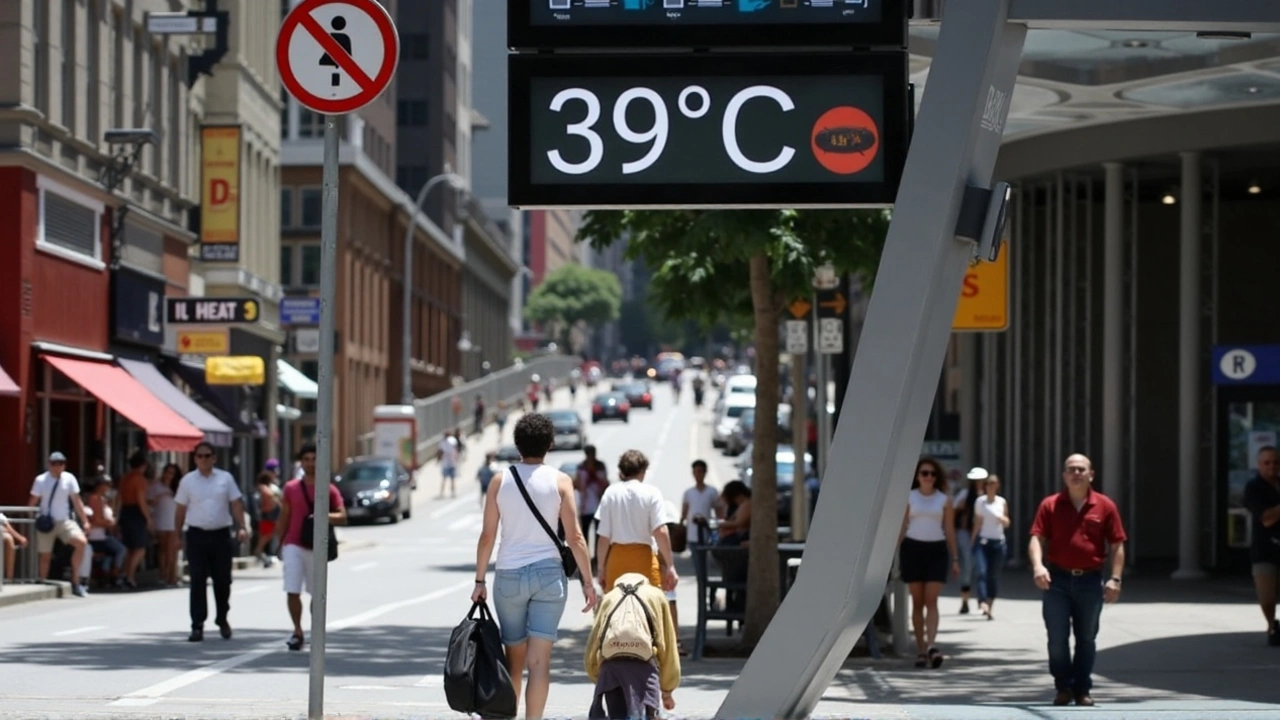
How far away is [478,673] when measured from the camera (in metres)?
9.64

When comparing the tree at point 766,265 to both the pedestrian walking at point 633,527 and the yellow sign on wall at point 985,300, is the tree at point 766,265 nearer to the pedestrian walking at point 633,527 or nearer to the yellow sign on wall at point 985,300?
the yellow sign on wall at point 985,300

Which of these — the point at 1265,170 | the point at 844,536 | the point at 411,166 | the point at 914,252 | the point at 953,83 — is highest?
the point at 411,166

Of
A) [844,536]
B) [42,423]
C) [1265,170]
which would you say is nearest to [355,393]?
[42,423]

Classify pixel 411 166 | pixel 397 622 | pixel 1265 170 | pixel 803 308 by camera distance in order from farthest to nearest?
1. pixel 411 166
2. pixel 1265 170
3. pixel 803 308
4. pixel 397 622

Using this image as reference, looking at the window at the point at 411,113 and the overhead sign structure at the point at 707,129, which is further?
the window at the point at 411,113

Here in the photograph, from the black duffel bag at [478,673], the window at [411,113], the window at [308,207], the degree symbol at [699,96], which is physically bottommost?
the black duffel bag at [478,673]

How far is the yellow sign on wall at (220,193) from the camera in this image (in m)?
38.2

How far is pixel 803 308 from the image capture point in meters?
23.7

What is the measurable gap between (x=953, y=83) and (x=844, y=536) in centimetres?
220

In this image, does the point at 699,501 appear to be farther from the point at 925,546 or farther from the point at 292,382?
the point at 292,382

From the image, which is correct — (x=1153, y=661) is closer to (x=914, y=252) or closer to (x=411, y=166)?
(x=914, y=252)

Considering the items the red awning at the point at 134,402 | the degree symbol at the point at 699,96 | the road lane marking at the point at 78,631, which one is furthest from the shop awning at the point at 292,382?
the degree symbol at the point at 699,96

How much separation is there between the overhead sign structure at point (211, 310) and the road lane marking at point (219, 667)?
10.6 meters

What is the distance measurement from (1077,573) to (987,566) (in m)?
9.10
